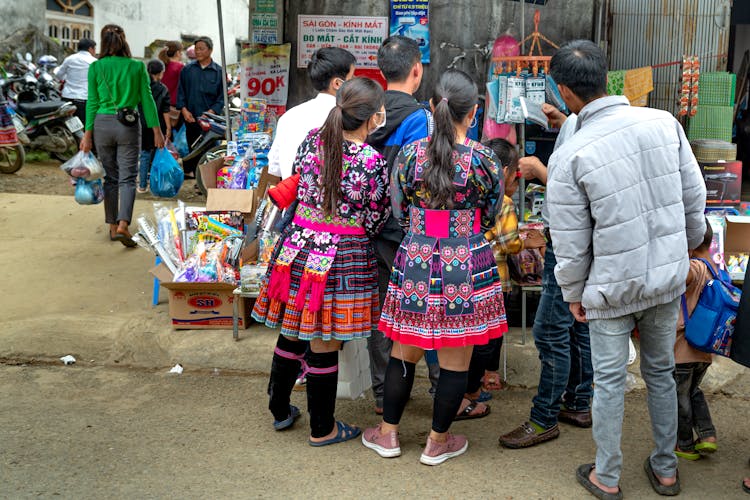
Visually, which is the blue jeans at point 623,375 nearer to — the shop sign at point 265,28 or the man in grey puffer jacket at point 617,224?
the man in grey puffer jacket at point 617,224

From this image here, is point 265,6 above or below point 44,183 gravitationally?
above

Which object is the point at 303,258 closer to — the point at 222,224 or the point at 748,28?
the point at 222,224

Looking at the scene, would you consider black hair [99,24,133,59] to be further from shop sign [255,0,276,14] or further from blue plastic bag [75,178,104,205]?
shop sign [255,0,276,14]

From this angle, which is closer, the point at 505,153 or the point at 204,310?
the point at 505,153

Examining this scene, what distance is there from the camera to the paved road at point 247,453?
3.68 meters

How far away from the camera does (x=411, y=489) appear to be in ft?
12.0

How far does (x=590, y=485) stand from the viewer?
360 centimetres

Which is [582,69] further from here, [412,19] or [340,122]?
[412,19]

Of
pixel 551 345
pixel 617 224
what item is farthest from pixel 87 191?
pixel 617 224

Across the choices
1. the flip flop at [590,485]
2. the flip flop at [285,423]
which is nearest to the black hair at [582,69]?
the flip flop at [590,485]

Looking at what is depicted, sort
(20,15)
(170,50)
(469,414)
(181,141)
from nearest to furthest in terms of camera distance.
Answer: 1. (469,414)
2. (181,141)
3. (170,50)
4. (20,15)

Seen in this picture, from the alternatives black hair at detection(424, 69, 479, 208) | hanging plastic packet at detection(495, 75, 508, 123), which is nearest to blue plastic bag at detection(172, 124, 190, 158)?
hanging plastic packet at detection(495, 75, 508, 123)

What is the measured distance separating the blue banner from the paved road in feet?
8.72

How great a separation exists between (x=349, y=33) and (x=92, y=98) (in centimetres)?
243
